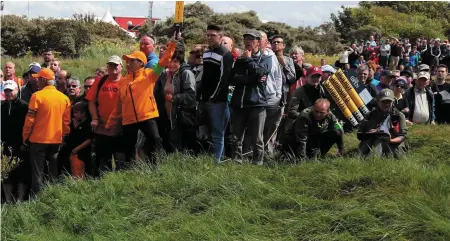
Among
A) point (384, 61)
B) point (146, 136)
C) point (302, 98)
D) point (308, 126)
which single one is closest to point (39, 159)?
point (146, 136)

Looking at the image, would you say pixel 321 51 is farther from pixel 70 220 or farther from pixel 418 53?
pixel 70 220

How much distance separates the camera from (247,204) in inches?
239

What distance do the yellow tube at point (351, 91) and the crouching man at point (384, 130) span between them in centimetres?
126

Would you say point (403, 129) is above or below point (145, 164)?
above

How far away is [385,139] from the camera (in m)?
7.79

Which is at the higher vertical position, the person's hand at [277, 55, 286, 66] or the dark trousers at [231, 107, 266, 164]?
the person's hand at [277, 55, 286, 66]

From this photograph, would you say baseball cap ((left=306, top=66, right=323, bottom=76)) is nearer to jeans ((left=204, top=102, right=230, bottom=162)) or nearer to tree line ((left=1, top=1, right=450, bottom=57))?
jeans ((left=204, top=102, right=230, bottom=162))

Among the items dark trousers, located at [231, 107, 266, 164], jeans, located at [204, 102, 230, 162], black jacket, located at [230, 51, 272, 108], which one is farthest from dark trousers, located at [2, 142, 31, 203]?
black jacket, located at [230, 51, 272, 108]

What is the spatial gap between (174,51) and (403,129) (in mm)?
3268

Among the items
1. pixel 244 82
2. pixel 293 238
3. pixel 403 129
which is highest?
pixel 244 82

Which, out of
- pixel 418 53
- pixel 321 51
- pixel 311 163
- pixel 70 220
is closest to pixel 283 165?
pixel 311 163

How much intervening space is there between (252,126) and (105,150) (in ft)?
7.13

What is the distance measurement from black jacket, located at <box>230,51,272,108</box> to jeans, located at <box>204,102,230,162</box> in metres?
0.23

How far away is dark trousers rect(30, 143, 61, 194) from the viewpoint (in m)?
8.09
